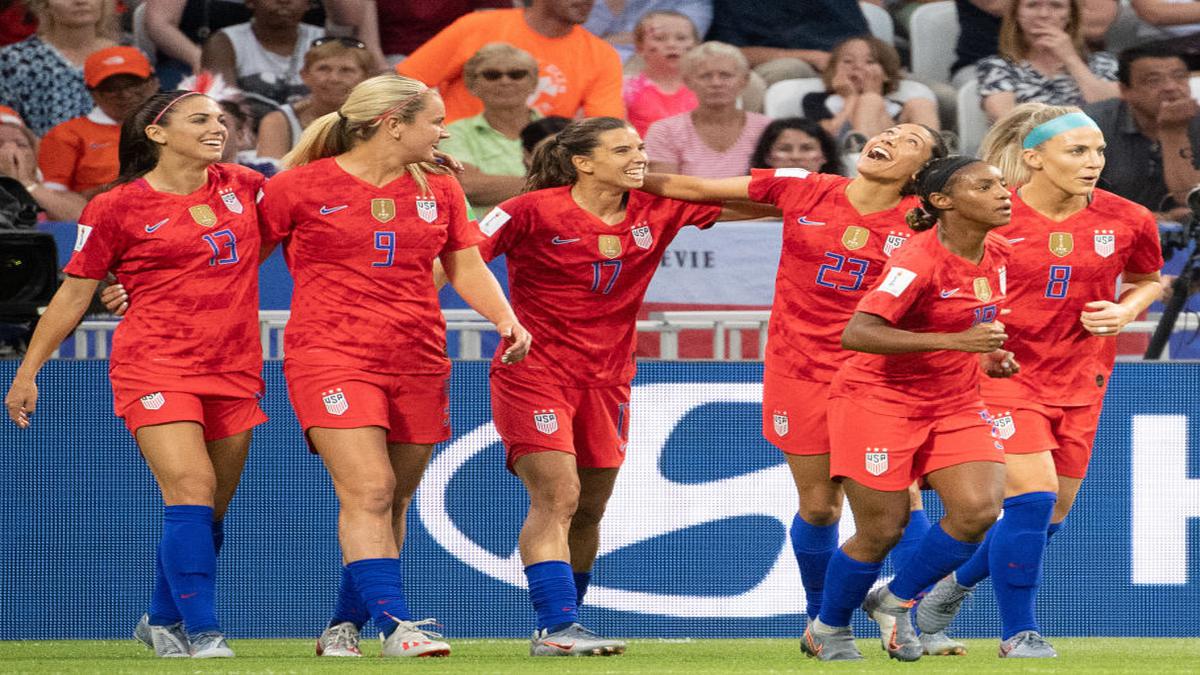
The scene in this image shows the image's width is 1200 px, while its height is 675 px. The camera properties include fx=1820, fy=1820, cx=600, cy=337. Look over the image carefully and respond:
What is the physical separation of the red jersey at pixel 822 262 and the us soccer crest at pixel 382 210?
1.44 m

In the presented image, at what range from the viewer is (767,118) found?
10695 millimetres

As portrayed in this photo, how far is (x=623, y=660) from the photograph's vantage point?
6309mm

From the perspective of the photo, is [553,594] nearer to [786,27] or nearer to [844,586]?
[844,586]

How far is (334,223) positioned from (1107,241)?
286 cm

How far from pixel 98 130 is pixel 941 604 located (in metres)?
5.77

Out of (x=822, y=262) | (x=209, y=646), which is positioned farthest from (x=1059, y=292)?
(x=209, y=646)

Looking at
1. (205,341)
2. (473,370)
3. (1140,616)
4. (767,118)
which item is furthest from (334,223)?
(767,118)

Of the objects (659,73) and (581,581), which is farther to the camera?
(659,73)

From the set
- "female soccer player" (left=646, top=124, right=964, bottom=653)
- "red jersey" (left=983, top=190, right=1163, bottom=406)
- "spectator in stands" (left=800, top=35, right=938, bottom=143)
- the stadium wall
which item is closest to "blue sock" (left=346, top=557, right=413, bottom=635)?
"female soccer player" (left=646, top=124, right=964, bottom=653)

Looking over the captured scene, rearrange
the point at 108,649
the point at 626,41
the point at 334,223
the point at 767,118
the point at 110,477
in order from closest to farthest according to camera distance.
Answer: the point at 334,223 < the point at 108,649 < the point at 110,477 < the point at 767,118 < the point at 626,41

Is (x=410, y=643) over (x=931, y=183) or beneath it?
beneath

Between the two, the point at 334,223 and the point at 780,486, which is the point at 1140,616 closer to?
the point at 780,486

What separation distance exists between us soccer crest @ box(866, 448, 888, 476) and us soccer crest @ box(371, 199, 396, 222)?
1.85 m

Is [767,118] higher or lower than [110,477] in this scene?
higher
